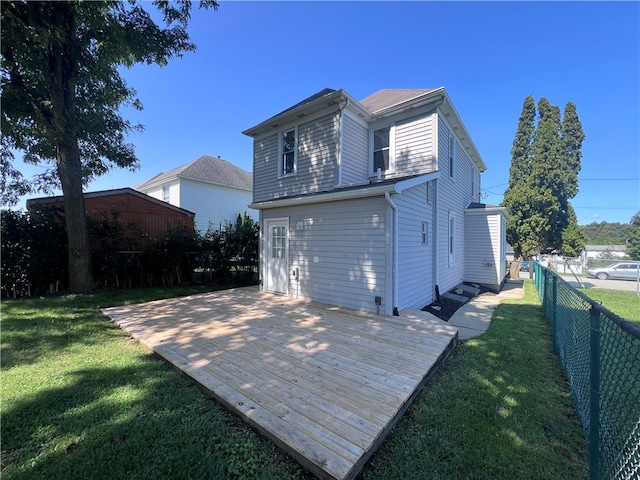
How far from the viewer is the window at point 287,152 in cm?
930

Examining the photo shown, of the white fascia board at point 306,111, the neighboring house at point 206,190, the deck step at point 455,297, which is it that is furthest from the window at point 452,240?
the neighboring house at point 206,190

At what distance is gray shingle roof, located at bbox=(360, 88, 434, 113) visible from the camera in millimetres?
8555

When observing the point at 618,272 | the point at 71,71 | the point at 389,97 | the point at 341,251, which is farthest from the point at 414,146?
the point at 618,272

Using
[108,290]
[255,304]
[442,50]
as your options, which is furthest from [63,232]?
[442,50]

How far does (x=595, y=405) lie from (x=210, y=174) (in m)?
21.7

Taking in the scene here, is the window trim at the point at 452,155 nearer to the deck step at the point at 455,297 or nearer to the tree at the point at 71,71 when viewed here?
the deck step at the point at 455,297

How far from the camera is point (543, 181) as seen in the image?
18.8 meters

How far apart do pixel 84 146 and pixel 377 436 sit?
42.5 ft

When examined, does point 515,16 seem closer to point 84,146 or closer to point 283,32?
point 283,32

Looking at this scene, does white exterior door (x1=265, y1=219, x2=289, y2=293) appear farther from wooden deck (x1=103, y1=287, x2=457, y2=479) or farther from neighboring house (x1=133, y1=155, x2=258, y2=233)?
neighboring house (x1=133, y1=155, x2=258, y2=233)

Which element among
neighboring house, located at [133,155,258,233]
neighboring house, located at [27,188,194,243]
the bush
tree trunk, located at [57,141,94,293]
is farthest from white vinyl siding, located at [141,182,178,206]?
tree trunk, located at [57,141,94,293]

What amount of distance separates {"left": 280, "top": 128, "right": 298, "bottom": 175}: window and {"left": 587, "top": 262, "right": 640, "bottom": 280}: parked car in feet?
75.2

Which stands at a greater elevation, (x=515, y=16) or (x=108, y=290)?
(x=515, y=16)

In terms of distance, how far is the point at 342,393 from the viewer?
2.88 metres
